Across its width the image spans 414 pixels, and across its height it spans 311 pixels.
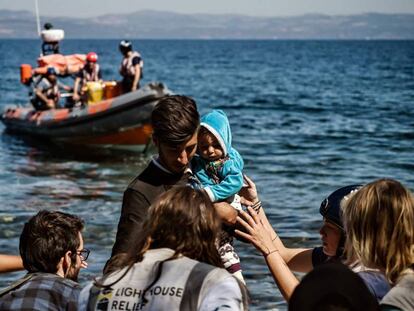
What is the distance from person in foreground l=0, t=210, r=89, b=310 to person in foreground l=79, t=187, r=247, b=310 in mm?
552

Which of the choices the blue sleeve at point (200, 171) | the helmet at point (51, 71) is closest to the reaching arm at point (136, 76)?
the helmet at point (51, 71)

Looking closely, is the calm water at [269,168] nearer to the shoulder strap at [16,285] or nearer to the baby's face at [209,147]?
the baby's face at [209,147]

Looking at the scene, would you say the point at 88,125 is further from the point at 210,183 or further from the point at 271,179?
the point at 210,183

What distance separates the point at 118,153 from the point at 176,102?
46.0 ft

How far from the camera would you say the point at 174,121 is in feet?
11.4

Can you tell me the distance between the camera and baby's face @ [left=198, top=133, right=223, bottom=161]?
3918mm

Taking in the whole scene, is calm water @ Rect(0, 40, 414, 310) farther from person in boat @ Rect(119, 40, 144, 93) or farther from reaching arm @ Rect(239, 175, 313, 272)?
reaching arm @ Rect(239, 175, 313, 272)

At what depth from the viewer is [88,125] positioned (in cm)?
1700

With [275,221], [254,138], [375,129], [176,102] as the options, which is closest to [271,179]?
[275,221]

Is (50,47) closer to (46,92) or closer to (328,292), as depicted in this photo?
(46,92)

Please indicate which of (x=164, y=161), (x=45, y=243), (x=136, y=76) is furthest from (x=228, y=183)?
(x=136, y=76)

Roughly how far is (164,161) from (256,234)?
0.52m

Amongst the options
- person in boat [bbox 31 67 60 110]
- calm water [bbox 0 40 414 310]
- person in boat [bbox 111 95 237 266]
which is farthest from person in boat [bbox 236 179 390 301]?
person in boat [bbox 31 67 60 110]

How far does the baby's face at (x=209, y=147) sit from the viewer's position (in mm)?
Answer: 3918
